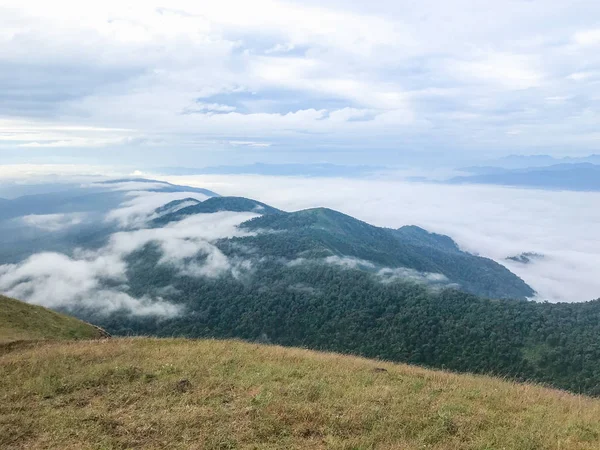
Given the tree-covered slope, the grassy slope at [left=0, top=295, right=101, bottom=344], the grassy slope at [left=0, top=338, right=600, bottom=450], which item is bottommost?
the tree-covered slope

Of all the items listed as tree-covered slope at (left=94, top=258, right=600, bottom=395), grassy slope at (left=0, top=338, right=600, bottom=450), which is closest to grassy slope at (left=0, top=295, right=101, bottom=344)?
grassy slope at (left=0, top=338, right=600, bottom=450)

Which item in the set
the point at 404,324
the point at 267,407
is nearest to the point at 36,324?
the point at 267,407

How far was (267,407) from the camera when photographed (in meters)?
11.2

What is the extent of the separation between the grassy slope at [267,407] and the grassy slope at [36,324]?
12.5 m

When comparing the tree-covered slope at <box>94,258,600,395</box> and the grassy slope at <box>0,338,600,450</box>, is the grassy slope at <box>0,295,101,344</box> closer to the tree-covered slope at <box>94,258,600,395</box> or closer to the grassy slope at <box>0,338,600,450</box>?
the grassy slope at <box>0,338,600,450</box>

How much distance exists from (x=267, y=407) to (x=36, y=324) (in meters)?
25.8

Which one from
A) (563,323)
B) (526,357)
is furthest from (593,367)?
(563,323)

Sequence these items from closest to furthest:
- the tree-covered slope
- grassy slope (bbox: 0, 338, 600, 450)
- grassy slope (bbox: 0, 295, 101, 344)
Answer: grassy slope (bbox: 0, 338, 600, 450) → grassy slope (bbox: 0, 295, 101, 344) → the tree-covered slope

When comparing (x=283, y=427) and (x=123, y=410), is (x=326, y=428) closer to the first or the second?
(x=283, y=427)

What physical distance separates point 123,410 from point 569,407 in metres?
12.6

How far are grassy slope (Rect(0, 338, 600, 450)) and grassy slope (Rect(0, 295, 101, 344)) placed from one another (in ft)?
41.0

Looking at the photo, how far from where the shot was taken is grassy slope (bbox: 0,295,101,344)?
89.8ft

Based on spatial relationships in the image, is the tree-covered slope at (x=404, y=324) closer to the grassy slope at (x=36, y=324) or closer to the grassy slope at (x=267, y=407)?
the grassy slope at (x=36, y=324)

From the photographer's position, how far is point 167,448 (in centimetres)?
936
